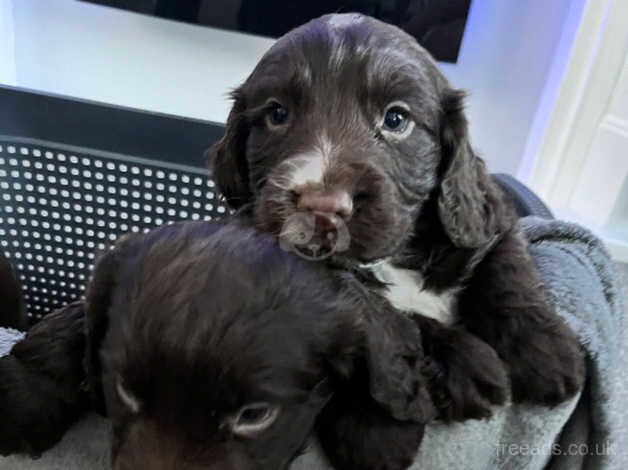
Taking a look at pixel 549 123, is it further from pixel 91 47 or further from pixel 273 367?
pixel 273 367

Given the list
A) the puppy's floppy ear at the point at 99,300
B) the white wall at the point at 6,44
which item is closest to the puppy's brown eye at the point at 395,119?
the puppy's floppy ear at the point at 99,300

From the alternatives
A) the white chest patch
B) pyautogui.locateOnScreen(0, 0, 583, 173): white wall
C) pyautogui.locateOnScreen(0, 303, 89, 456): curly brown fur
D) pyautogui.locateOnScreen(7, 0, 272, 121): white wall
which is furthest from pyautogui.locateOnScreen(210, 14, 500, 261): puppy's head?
pyautogui.locateOnScreen(7, 0, 272, 121): white wall

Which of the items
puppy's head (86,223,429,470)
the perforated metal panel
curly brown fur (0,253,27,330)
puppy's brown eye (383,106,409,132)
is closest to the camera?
puppy's head (86,223,429,470)

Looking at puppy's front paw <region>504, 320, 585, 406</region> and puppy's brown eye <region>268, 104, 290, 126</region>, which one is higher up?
puppy's brown eye <region>268, 104, 290, 126</region>

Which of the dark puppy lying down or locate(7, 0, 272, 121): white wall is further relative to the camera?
locate(7, 0, 272, 121): white wall

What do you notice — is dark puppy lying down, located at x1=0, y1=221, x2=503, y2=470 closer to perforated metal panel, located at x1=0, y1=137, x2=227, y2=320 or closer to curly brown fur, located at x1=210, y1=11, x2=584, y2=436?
curly brown fur, located at x1=210, y1=11, x2=584, y2=436

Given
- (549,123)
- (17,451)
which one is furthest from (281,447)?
(549,123)

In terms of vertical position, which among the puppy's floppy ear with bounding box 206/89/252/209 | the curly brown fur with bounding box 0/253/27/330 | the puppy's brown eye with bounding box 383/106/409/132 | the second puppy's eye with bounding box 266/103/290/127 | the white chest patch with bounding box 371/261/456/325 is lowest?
the curly brown fur with bounding box 0/253/27/330

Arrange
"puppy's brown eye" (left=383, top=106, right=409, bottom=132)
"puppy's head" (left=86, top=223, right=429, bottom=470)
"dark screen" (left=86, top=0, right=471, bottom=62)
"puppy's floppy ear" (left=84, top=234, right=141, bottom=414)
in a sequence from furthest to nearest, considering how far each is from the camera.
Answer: "dark screen" (left=86, top=0, right=471, bottom=62)
"puppy's brown eye" (left=383, top=106, right=409, bottom=132)
"puppy's floppy ear" (left=84, top=234, right=141, bottom=414)
"puppy's head" (left=86, top=223, right=429, bottom=470)

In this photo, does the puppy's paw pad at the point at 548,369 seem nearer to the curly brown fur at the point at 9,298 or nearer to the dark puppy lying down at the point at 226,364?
the dark puppy lying down at the point at 226,364
